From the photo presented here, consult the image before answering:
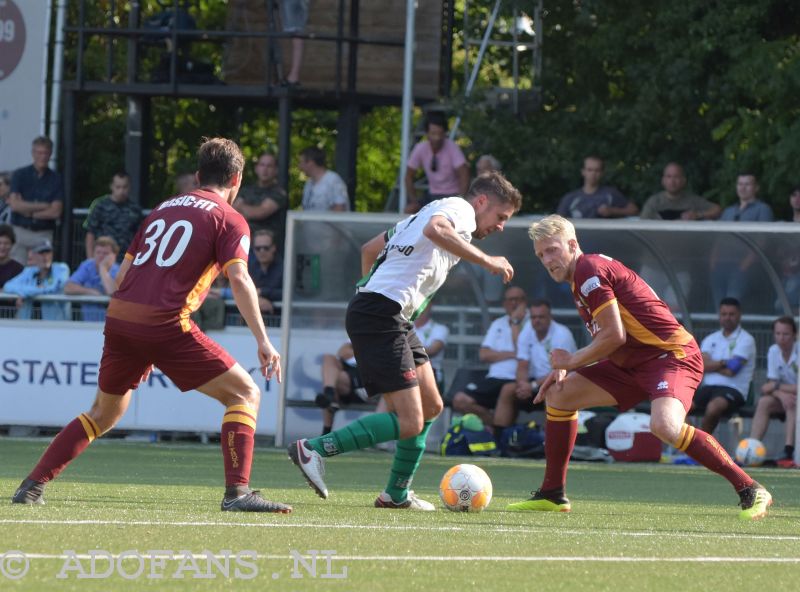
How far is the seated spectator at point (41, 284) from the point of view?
1738 cm

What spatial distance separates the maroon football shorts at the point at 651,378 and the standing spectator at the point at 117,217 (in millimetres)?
9726

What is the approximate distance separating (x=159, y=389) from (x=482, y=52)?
22.2ft

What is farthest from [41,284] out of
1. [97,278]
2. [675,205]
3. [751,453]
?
[751,453]

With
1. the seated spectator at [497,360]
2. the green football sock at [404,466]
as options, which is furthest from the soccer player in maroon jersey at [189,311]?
the seated spectator at [497,360]

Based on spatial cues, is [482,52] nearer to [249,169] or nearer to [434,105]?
[434,105]

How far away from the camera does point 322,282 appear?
1725 cm

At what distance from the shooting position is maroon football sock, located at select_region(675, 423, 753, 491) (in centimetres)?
895

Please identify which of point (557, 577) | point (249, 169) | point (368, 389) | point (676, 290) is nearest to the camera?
point (557, 577)

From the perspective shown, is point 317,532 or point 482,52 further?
point 482,52

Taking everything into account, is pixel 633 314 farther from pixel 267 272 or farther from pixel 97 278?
pixel 97 278

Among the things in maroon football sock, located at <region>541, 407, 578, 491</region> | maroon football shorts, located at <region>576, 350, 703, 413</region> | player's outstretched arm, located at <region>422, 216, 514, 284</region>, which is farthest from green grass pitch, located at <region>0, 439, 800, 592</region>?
player's outstretched arm, located at <region>422, 216, 514, 284</region>

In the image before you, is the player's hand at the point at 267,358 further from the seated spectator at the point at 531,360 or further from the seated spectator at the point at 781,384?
the seated spectator at the point at 781,384

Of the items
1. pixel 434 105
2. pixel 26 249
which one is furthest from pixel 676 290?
pixel 26 249

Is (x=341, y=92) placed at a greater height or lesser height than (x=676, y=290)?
greater
